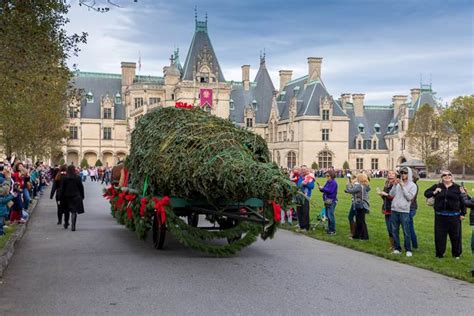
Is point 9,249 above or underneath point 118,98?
underneath

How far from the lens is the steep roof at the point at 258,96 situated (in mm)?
101562

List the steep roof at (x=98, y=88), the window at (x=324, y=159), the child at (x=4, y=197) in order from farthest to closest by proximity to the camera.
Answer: the steep roof at (x=98, y=88) → the window at (x=324, y=159) → the child at (x=4, y=197)

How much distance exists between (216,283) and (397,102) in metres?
100.0

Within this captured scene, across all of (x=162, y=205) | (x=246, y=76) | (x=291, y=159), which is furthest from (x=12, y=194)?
(x=246, y=76)

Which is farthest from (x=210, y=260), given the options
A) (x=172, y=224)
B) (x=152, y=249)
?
(x=152, y=249)

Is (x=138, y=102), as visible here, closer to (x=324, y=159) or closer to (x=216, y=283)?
(x=324, y=159)

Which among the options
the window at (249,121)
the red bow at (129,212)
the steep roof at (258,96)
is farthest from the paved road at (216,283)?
the steep roof at (258,96)

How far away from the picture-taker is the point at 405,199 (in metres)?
13.4

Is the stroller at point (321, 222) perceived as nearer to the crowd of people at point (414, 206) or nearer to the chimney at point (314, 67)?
the crowd of people at point (414, 206)

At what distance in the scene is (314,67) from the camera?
94.6 m

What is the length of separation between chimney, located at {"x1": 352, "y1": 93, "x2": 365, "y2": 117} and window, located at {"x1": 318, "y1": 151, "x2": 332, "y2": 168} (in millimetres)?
13734

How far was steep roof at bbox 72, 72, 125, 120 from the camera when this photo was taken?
100 metres

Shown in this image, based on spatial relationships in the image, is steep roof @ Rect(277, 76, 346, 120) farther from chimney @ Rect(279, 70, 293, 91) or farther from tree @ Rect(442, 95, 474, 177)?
tree @ Rect(442, 95, 474, 177)

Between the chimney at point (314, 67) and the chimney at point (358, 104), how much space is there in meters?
12.5
